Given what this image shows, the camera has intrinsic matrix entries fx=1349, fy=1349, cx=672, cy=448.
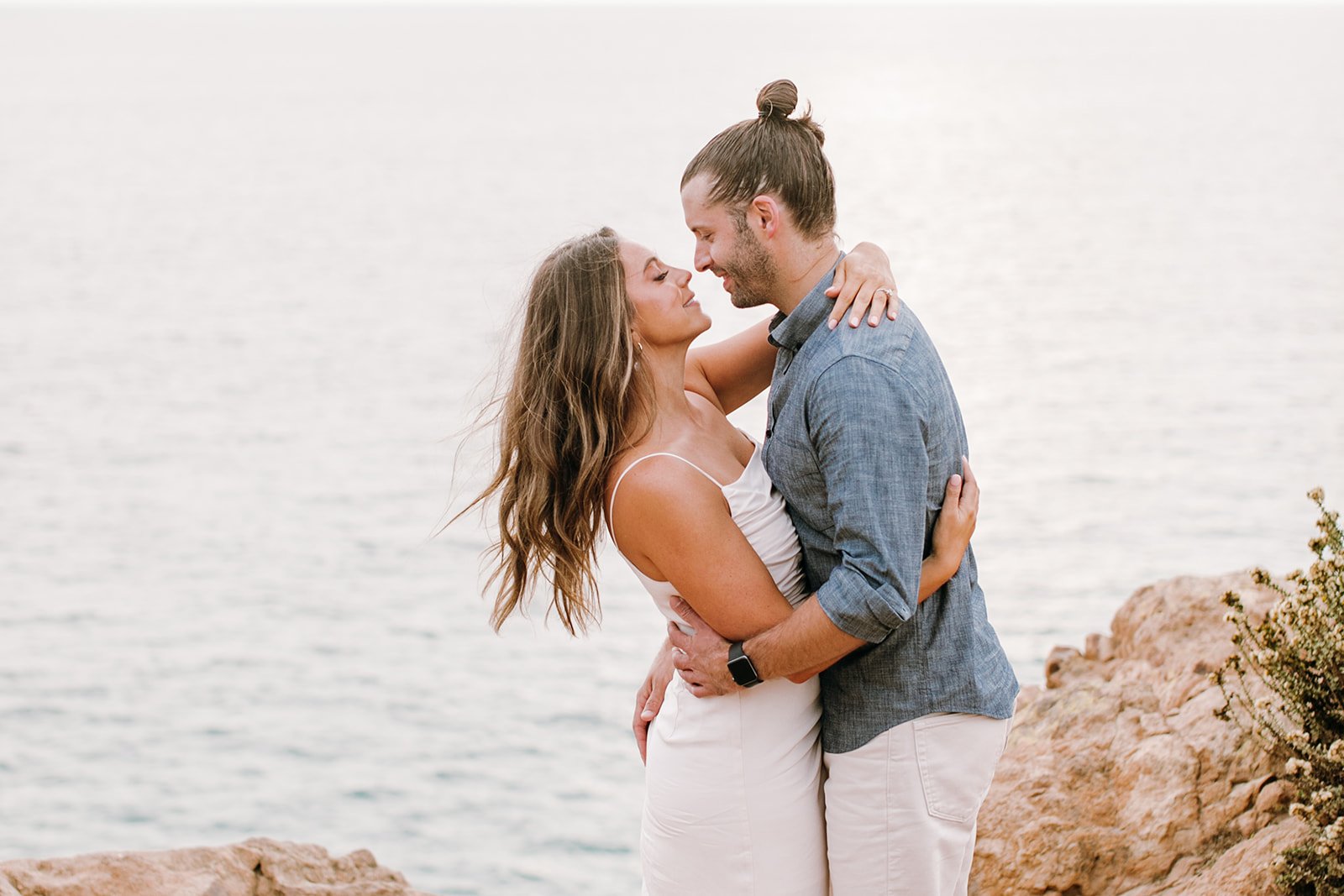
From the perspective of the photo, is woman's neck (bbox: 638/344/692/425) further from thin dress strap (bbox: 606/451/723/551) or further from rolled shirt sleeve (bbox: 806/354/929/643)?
rolled shirt sleeve (bbox: 806/354/929/643)

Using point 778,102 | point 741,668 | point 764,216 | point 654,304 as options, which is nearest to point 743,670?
point 741,668

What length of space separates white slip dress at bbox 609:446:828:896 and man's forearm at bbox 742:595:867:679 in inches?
6.6

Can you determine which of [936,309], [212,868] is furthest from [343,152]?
[212,868]

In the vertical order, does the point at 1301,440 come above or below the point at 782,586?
below

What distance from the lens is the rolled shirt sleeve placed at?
292 centimetres

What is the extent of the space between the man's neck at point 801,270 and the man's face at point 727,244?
0.02 meters

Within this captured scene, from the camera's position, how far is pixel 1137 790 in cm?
398

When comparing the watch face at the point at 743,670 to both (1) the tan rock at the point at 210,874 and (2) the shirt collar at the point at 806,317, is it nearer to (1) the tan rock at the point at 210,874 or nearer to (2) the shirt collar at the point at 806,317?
(2) the shirt collar at the point at 806,317

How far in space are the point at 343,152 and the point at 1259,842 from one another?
73.9 m

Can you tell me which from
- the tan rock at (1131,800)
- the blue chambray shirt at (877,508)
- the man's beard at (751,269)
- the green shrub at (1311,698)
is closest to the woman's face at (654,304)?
the man's beard at (751,269)

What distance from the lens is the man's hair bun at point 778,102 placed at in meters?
3.33

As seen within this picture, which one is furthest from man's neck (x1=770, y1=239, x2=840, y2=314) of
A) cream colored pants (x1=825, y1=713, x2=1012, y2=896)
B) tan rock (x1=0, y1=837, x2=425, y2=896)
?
tan rock (x1=0, y1=837, x2=425, y2=896)

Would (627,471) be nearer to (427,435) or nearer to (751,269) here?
(751,269)

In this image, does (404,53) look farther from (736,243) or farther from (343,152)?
(736,243)
